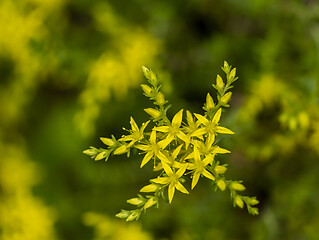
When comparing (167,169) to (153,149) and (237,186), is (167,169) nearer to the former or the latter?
(153,149)

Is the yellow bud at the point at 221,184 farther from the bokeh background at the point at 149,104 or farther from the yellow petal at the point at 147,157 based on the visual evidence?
the bokeh background at the point at 149,104

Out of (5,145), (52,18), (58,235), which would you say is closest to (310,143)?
(52,18)

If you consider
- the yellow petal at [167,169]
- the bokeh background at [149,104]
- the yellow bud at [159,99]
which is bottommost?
the yellow petal at [167,169]

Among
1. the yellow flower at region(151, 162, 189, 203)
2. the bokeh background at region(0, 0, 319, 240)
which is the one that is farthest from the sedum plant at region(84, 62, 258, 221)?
the bokeh background at region(0, 0, 319, 240)

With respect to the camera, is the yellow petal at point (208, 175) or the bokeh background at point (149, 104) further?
the bokeh background at point (149, 104)

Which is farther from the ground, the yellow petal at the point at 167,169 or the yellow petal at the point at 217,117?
the yellow petal at the point at 217,117

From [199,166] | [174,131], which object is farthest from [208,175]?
[174,131]

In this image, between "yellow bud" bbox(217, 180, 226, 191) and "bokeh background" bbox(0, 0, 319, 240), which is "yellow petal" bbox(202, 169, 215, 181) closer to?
"yellow bud" bbox(217, 180, 226, 191)

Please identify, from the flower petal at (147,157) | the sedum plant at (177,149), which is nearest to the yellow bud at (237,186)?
the sedum plant at (177,149)
